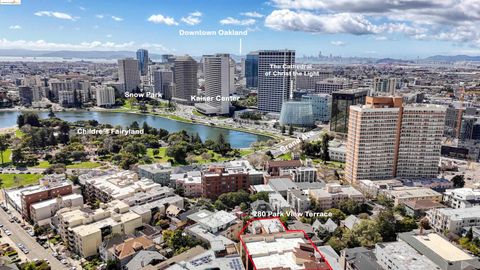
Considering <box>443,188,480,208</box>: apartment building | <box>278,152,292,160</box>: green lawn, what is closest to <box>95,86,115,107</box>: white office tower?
<box>278,152,292,160</box>: green lawn

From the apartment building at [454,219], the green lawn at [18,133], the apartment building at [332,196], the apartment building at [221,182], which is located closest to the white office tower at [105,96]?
the green lawn at [18,133]

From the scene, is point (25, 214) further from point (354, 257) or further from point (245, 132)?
point (245, 132)

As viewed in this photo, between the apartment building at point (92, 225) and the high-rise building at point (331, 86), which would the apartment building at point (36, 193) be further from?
the high-rise building at point (331, 86)

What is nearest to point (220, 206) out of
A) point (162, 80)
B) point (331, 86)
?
point (331, 86)

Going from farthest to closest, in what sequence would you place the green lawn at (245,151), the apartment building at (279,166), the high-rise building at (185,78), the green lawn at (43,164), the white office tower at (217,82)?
the high-rise building at (185,78) < the white office tower at (217,82) < the green lawn at (245,151) < the green lawn at (43,164) < the apartment building at (279,166)

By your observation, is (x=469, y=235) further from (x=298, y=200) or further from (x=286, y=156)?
(x=286, y=156)
